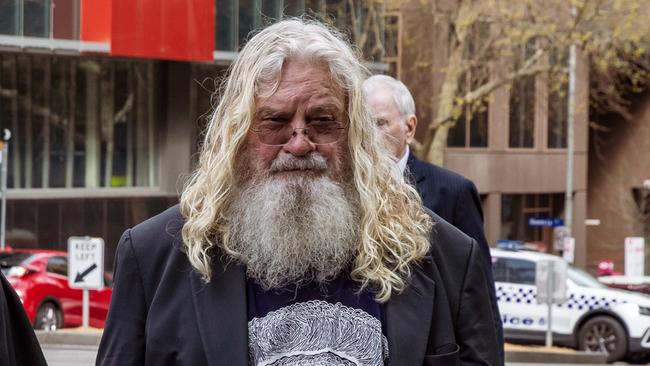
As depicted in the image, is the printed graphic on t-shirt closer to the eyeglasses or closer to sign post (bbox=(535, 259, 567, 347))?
the eyeglasses

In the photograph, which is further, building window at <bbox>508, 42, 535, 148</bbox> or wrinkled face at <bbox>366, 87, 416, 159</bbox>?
building window at <bbox>508, 42, 535, 148</bbox>

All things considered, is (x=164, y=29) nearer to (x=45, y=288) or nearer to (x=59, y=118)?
(x=59, y=118)

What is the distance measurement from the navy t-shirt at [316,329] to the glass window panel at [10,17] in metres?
27.2

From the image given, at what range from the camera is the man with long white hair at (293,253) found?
3.11 m

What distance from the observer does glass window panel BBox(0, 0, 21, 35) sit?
29.4 metres

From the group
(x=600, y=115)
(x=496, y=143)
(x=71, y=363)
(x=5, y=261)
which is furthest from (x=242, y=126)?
(x=600, y=115)

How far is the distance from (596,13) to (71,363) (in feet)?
51.9

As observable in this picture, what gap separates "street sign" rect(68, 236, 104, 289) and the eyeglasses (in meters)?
15.0

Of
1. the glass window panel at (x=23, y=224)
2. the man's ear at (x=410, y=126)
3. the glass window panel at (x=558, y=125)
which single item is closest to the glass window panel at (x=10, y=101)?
the glass window panel at (x=23, y=224)

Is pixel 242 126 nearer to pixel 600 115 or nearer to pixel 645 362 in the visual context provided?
pixel 645 362

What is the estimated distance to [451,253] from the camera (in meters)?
3.34

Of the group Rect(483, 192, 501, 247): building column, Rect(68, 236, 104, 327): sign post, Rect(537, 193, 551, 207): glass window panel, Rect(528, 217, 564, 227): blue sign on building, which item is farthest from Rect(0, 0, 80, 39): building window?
Rect(537, 193, 551, 207): glass window panel

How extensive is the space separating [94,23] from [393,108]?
25.3 meters

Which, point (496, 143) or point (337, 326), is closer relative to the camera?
point (337, 326)
